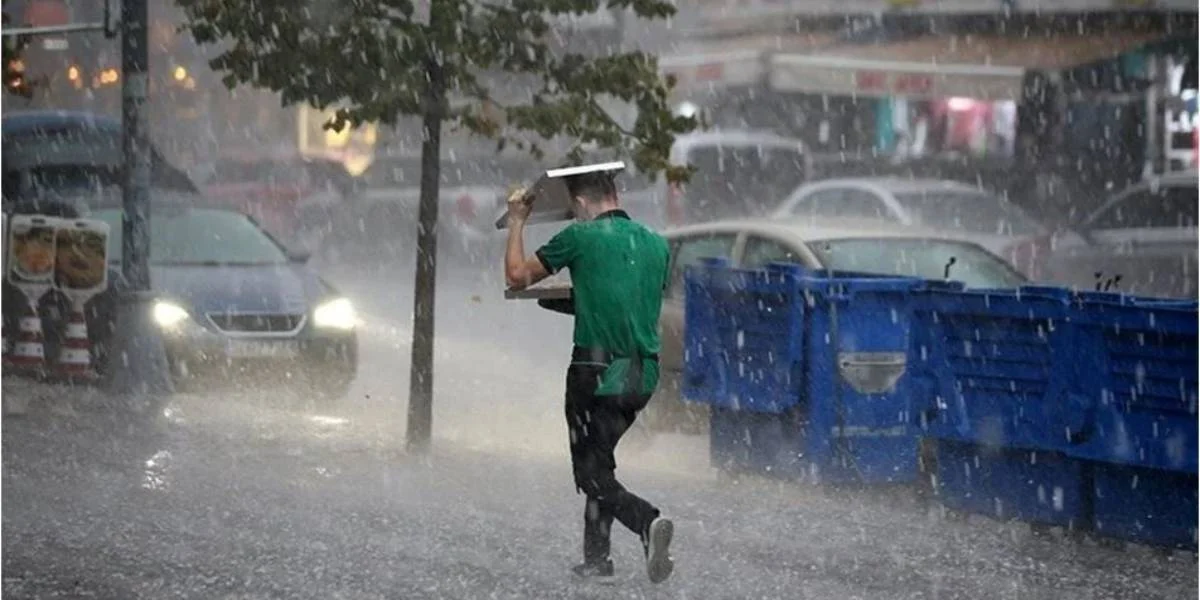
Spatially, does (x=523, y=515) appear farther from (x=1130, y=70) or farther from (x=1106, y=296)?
(x=1130, y=70)

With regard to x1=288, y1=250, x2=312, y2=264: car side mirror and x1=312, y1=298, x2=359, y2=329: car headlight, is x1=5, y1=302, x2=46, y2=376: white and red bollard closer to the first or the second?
x1=288, y1=250, x2=312, y2=264: car side mirror

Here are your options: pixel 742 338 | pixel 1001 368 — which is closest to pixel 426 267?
pixel 742 338

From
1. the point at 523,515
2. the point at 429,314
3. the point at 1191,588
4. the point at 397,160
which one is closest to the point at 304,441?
the point at 429,314

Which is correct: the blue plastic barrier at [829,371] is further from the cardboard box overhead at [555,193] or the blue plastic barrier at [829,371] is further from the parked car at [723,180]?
the parked car at [723,180]

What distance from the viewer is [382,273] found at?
34.1 metres

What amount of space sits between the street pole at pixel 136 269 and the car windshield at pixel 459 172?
2146 centimetres

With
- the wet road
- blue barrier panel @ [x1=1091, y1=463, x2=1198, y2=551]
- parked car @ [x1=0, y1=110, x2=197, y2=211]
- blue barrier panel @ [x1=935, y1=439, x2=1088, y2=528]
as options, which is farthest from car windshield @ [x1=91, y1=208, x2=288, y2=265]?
blue barrier panel @ [x1=1091, y1=463, x2=1198, y2=551]

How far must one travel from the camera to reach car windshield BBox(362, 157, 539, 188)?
3850 centimetres

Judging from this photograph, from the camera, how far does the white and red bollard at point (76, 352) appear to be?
16969 mm

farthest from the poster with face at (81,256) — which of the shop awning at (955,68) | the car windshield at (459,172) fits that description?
the car windshield at (459,172)

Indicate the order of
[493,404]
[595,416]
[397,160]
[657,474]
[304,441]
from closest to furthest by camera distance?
1. [595,416]
2. [657,474]
3. [304,441]
4. [493,404]
5. [397,160]

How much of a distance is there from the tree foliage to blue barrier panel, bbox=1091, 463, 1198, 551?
10.7 feet

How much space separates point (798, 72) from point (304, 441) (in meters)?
20.3

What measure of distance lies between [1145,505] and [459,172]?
28.1 meters
